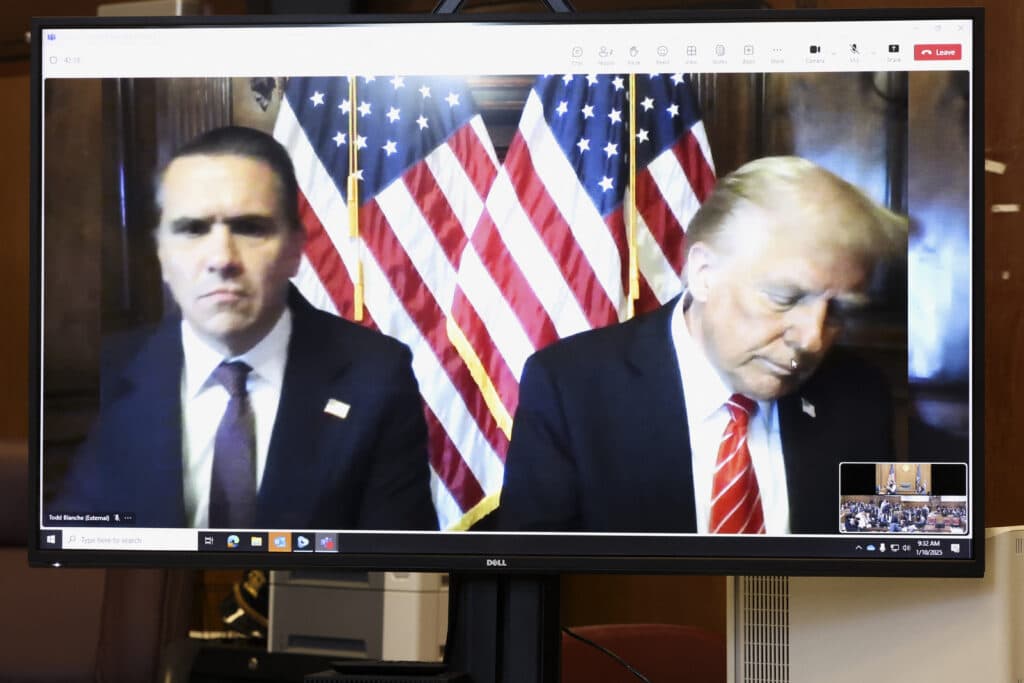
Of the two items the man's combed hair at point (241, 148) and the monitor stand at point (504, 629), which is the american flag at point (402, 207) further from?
the monitor stand at point (504, 629)

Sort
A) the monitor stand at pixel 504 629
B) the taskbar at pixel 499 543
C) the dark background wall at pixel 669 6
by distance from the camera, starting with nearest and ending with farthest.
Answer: the taskbar at pixel 499 543, the monitor stand at pixel 504 629, the dark background wall at pixel 669 6

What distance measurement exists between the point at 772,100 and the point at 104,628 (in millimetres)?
1848

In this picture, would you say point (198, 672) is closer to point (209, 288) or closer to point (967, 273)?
point (209, 288)

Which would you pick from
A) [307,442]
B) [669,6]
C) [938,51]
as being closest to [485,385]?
[307,442]

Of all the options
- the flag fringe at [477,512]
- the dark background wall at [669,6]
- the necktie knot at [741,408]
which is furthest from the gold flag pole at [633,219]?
the dark background wall at [669,6]

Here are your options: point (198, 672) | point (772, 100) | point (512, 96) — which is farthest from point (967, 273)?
point (198, 672)

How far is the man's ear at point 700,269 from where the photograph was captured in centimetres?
149

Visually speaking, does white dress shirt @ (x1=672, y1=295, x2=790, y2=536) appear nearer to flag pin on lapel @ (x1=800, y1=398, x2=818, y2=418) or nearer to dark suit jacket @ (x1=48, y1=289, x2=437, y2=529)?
flag pin on lapel @ (x1=800, y1=398, x2=818, y2=418)

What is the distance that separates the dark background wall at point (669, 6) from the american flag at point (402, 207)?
0.88ft

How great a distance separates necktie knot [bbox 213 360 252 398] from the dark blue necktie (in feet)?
0.04

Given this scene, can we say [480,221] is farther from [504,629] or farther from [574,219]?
[504,629]

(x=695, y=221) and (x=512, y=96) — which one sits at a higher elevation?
(x=512, y=96)

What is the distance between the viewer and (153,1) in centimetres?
443

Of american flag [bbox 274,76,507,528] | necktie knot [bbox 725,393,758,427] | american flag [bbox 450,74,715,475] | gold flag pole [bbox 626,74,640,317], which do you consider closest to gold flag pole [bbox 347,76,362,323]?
american flag [bbox 274,76,507,528]
